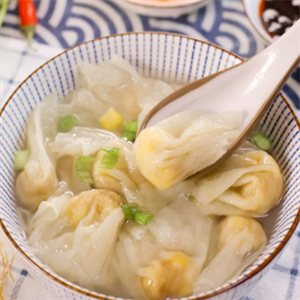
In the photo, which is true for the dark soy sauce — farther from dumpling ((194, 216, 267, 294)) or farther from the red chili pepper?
the red chili pepper

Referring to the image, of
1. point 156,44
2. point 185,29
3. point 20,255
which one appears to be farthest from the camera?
point 185,29

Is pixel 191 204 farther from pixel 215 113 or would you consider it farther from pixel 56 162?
pixel 56 162

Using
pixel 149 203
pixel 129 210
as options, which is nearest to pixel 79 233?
pixel 129 210

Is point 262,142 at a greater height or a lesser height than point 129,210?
greater

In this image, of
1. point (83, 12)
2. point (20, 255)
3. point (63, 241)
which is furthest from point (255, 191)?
point (83, 12)

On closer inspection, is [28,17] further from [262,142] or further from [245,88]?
[262,142]

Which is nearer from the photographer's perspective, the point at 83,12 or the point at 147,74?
the point at 147,74

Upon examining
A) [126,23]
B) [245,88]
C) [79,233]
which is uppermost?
[245,88]
